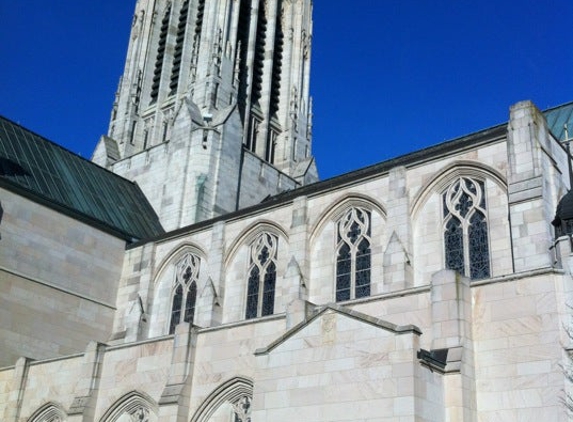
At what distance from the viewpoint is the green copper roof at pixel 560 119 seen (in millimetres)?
35509

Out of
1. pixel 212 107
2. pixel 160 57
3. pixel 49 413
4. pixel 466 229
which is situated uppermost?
pixel 160 57

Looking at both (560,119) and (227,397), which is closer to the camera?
(227,397)

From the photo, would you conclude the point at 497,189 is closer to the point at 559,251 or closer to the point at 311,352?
the point at 559,251

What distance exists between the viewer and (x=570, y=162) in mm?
23766

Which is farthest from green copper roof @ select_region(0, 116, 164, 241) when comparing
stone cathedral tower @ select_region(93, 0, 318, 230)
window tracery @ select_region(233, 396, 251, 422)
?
window tracery @ select_region(233, 396, 251, 422)

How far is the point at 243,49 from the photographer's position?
46.6 metres

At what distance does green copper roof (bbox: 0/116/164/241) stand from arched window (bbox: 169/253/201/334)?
3671 millimetres

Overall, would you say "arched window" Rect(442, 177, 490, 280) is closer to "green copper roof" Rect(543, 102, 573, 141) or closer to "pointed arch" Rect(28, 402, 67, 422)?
"pointed arch" Rect(28, 402, 67, 422)

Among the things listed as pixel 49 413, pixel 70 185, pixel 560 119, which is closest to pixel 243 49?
pixel 70 185

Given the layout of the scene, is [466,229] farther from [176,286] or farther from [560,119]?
[560,119]

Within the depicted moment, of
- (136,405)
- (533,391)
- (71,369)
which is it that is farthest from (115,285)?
(533,391)

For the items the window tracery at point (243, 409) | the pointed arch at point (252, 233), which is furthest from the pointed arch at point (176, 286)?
the window tracery at point (243, 409)

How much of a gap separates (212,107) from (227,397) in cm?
2483

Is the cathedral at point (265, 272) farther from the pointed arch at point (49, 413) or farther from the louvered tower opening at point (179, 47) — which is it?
the louvered tower opening at point (179, 47)
